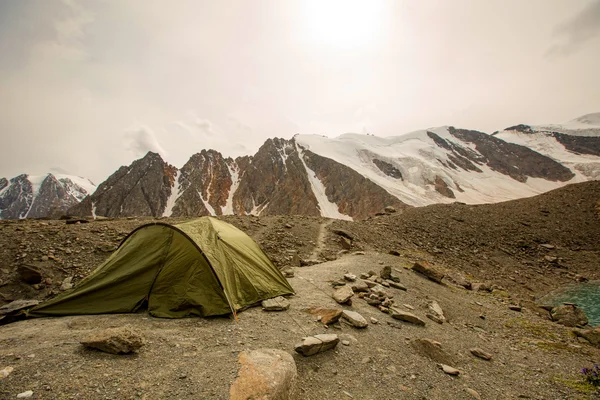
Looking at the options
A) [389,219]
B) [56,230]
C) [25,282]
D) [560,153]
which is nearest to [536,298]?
[389,219]

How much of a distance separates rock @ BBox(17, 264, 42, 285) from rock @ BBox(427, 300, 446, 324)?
1445 cm

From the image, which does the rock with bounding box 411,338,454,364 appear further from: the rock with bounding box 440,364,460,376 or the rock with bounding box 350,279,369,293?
the rock with bounding box 350,279,369,293

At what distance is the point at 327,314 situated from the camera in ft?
22.5

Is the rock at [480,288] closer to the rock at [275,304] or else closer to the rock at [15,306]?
the rock at [275,304]

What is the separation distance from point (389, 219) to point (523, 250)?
11084mm

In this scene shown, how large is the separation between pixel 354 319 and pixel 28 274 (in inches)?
480

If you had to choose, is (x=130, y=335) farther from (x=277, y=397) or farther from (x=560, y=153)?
(x=560, y=153)

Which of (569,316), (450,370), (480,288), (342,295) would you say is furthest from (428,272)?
(450,370)

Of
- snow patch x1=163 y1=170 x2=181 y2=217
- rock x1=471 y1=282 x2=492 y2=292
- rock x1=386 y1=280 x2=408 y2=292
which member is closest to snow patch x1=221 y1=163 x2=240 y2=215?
snow patch x1=163 y1=170 x2=181 y2=217

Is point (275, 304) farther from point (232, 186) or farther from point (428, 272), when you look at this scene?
point (232, 186)

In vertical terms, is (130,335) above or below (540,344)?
above

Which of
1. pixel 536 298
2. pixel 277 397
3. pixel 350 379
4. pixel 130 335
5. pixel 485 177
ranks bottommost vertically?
pixel 536 298

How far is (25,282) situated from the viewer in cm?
980

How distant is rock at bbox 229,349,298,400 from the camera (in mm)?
3846
